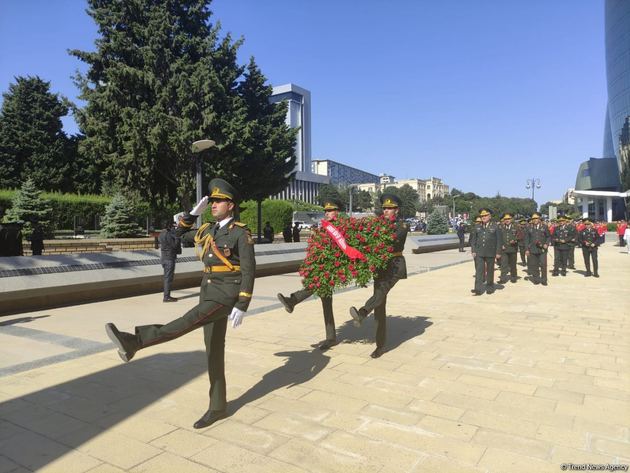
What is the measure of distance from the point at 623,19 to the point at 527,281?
92.6 meters

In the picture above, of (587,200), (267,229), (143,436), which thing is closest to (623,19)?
(587,200)

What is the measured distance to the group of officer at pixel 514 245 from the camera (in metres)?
11.2

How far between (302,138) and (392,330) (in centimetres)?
14235

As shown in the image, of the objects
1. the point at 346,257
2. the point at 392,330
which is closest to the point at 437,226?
the point at 392,330

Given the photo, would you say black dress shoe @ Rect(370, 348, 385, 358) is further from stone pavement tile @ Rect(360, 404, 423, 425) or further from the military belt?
the military belt

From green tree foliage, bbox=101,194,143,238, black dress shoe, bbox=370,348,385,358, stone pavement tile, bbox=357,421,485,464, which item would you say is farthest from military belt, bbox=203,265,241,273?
green tree foliage, bbox=101,194,143,238

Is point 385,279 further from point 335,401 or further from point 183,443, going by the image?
point 183,443

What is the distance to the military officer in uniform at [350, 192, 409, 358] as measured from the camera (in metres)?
5.66

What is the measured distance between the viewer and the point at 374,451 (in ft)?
10.8

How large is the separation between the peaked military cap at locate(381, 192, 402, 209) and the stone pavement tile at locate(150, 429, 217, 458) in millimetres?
3680

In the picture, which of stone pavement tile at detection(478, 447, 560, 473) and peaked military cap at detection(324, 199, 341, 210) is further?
peaked military cap at detection(324, 199, 341, 210)

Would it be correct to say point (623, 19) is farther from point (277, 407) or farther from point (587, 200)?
point (277, 407)

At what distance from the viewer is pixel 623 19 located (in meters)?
82.2

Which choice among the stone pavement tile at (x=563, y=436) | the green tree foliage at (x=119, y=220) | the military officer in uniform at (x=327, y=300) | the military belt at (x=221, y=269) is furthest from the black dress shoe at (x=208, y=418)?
the green tree foliage at (x=119, y=220)
